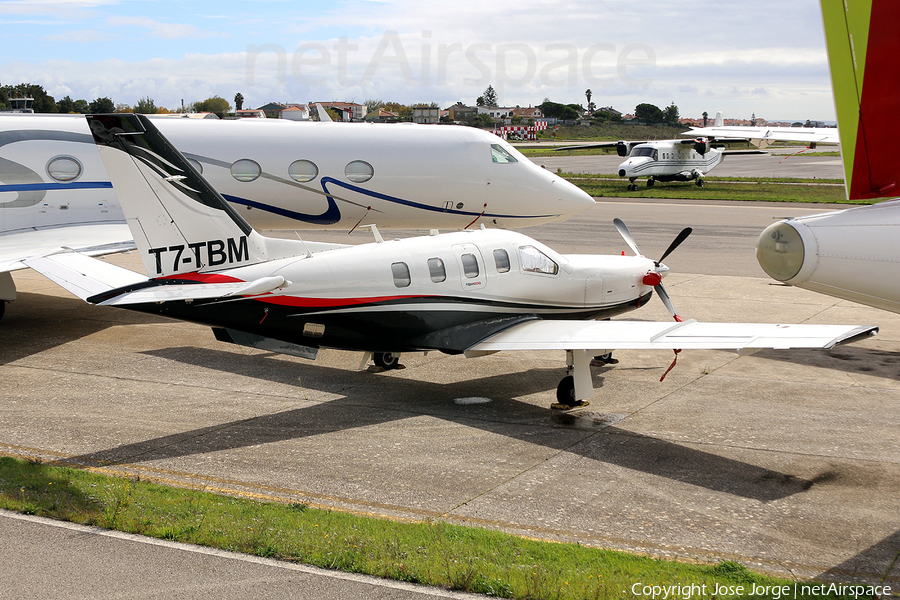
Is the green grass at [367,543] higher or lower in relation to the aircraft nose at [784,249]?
lower

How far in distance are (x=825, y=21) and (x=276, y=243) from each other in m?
8.87

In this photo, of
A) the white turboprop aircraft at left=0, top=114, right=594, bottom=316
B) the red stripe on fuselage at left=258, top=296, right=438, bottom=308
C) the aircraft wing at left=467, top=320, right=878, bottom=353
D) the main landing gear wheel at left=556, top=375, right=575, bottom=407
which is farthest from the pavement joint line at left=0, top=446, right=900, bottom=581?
the white turboprop aircraft at left=0, top=114, right=594, bottom=316

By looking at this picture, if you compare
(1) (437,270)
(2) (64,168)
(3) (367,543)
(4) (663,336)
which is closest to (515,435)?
(4) (663,336)

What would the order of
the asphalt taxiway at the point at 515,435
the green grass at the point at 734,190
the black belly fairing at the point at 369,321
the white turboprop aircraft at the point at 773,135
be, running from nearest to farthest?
the asphalt taxiway at the point at 515,435 → the black belly fairing at the point at 369,321 → the white turboprop aircraft at the point at 773,135 → the green grass at the point at 734,190

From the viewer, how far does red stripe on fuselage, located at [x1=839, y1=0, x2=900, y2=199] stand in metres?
5.46

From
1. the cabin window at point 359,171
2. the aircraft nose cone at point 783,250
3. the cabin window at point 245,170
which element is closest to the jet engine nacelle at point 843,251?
the aircraft nose cone at point 783,250

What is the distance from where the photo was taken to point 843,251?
5758 millimetres

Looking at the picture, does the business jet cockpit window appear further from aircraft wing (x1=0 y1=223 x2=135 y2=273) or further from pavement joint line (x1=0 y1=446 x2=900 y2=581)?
pavement joint line (x1=0 y1=446 x2=900 y2=581)

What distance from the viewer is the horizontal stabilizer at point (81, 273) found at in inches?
504

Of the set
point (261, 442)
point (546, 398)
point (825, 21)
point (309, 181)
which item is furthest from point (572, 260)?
point (825, 21)

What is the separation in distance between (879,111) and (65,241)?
15.4 metres

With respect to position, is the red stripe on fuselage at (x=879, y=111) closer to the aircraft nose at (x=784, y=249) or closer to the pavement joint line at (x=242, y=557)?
the aircraft nose at (x=784, y=249)

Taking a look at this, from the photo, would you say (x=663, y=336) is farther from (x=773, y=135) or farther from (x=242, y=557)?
(x=773, y=135)

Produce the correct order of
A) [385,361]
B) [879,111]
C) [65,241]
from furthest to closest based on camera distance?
[65,241] < [385,361] < [879,111]
